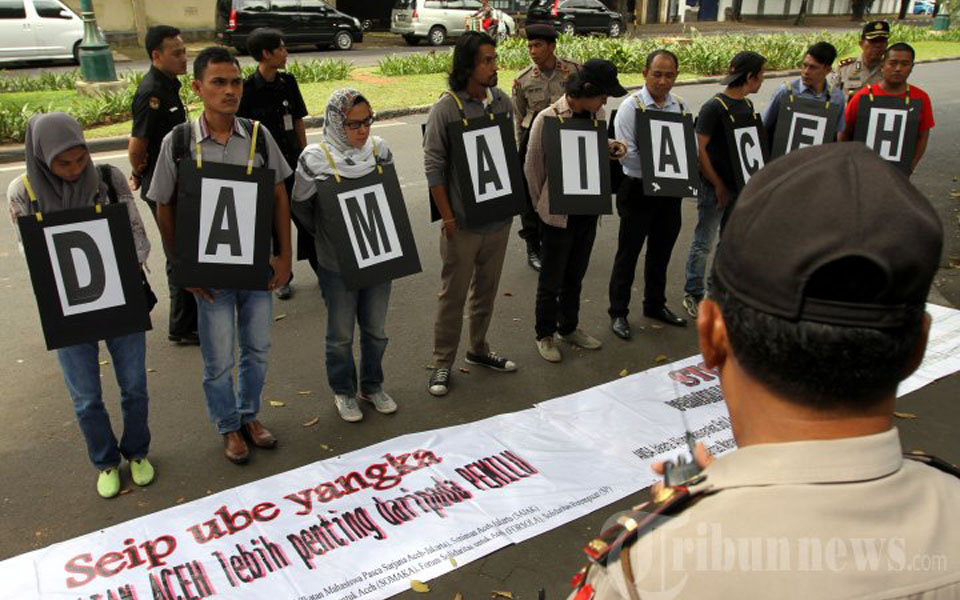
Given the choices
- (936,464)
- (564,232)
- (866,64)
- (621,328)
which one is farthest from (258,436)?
(866,64)

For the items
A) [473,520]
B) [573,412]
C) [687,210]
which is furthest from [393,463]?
[687,210]

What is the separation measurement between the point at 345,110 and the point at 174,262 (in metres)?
1.20

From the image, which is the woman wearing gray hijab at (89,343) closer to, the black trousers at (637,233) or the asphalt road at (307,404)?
the asphalt road at (307,404)

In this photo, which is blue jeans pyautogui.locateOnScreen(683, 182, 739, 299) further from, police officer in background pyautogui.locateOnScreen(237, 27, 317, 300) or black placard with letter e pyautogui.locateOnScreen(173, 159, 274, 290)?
black placard with letter e pyautogui.locateOnScreen(173, 159, 274, 290)

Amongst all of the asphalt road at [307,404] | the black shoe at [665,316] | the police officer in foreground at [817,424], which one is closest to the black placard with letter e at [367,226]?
the asphalt road at [307,404]

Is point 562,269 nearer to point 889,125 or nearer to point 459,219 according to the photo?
point 459,219

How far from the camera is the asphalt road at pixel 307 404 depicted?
11.5 ft

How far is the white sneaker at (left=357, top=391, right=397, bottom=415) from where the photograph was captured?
4.57 metres

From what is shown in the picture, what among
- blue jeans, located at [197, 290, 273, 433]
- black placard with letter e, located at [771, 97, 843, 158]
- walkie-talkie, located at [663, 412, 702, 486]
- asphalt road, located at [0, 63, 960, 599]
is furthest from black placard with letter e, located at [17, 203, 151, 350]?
black placard with letter e, located at [771, 97, 843, 158]

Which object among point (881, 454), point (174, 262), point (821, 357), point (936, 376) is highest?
point (821, 357)

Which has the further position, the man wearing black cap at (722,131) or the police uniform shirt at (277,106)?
the police uniform shirt at (277,106)

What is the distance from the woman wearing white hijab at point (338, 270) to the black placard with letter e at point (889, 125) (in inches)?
159

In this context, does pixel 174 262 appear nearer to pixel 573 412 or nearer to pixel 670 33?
pixel 573 412

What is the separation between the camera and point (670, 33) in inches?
1308
